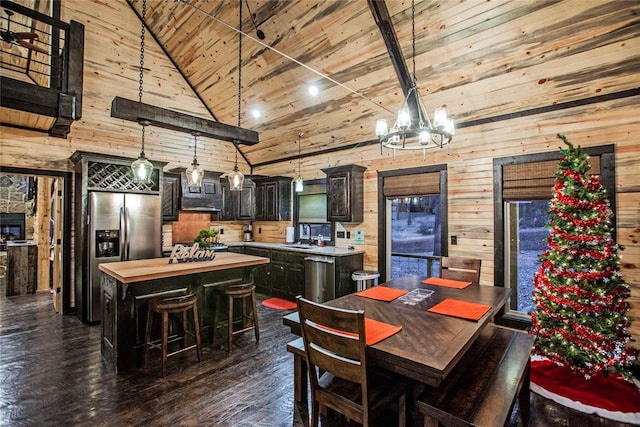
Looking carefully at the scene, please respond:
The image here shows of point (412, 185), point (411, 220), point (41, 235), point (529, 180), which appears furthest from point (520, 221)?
point (41, 235)

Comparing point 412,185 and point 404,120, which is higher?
point 404,120

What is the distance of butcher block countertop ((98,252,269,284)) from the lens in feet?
9.60

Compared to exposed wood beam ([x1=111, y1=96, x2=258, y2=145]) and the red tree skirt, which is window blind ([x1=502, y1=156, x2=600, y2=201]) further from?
exposed wood beam ([x1=111, y1=96, x2=258, y2=145])

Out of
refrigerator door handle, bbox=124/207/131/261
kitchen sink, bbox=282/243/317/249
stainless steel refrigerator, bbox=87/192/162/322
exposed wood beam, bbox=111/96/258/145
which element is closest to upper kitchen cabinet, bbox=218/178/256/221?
kitchen sink, bbox=282/243/317/249

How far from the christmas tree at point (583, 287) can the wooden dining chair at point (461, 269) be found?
0.62 meters

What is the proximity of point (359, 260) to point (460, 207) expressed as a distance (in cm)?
186

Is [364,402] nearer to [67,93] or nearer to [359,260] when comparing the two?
[359,260]

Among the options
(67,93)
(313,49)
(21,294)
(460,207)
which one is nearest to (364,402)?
(460,207)

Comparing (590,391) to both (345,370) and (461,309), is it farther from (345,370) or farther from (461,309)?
(345,370)

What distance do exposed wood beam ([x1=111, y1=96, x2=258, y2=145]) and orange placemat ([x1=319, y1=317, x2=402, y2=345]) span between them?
2463 millimetres

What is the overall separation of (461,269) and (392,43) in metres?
2.59

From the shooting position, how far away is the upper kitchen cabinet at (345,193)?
5219 millimetres

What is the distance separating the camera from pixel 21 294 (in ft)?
19.5

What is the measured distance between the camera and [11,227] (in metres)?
8.23
